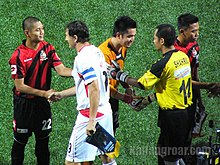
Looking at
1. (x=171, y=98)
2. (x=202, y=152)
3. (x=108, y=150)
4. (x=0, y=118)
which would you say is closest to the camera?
(x=108, y=150)

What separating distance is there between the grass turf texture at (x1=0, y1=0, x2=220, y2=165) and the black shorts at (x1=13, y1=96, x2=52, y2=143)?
1005 millimetres

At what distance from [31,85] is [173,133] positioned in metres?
1.63

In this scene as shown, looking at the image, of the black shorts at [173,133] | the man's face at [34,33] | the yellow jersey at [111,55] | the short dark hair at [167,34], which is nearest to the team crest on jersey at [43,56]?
the man's face at [34,33]

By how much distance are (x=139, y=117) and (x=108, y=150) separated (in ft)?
8.58

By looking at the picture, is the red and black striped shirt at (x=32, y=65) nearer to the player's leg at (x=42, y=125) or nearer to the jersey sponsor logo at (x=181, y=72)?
the player's leg at (x=42, y=125)

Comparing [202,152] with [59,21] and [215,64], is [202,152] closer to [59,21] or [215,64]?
[215,64]

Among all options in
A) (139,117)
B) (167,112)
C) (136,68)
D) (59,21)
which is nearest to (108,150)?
(167,112)

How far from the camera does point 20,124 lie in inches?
272

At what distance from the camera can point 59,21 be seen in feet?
33.1

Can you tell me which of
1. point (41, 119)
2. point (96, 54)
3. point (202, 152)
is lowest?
point (202, 152)

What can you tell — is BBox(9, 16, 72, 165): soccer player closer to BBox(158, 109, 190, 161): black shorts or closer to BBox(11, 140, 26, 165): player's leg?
BBox(11, 140, 26, 165): player's leg

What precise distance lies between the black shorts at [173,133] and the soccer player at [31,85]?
1.27m

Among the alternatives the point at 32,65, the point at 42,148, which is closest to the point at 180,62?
the point at 32,65

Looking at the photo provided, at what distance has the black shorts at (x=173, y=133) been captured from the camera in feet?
21.9
